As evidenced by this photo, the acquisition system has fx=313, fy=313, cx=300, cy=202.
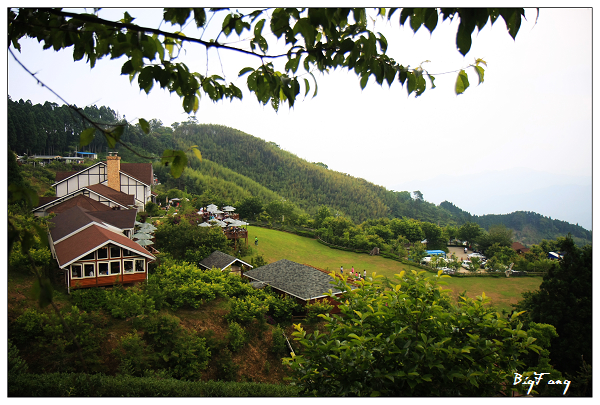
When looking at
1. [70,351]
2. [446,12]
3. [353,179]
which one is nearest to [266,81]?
[446,12]

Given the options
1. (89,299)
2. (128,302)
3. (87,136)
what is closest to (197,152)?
(87,136)

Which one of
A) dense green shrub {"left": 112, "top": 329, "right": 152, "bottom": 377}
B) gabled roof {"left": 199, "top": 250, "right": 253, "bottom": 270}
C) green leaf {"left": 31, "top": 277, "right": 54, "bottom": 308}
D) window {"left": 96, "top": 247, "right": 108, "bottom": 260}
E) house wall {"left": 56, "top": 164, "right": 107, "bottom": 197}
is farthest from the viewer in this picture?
house wall {"left": 56, "top": 164, "right": 107, "bottom": 197}

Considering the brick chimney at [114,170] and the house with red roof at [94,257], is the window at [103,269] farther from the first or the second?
the brick chimney at [114,170]

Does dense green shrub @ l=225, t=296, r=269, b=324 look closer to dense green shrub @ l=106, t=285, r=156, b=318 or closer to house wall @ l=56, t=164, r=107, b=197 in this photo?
dense green shrub @ l=106, t=285, r=156, b=318

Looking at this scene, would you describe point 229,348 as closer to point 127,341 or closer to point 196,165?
point 127,341

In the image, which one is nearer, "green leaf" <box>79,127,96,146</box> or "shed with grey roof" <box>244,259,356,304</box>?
"green leaf" <box>79,127,96,146</box>

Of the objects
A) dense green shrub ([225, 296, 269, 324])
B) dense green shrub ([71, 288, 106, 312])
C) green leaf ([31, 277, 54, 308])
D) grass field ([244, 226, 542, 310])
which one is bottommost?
grass field ([244, 226, 542, 310])

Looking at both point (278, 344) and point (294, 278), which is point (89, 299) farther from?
point (294, 278)

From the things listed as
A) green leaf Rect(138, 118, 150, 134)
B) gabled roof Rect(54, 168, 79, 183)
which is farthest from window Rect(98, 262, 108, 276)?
green leaf Rect(138, 118, 150, 134)
